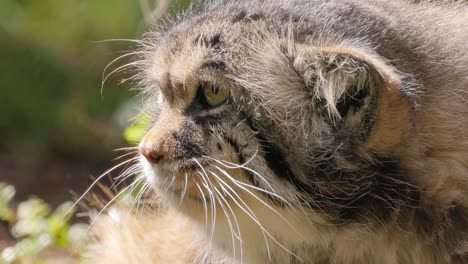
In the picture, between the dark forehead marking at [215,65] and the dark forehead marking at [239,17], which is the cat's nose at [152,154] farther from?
the dark forehead marking at [239,17]

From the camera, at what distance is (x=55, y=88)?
199 inches

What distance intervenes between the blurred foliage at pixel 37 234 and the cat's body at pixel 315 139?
91 centimetres

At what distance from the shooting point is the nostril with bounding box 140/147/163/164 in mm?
1960

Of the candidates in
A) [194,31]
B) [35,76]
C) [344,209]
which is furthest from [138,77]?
[35,76]

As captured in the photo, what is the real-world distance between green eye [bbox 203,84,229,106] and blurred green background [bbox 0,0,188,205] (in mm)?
2772

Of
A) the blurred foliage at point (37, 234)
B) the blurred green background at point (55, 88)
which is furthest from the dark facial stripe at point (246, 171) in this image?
the blurred green background at point (55, 88)

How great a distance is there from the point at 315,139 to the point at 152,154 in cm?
41

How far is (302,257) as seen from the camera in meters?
2.08

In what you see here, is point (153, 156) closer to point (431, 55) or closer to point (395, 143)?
point (395, 143)

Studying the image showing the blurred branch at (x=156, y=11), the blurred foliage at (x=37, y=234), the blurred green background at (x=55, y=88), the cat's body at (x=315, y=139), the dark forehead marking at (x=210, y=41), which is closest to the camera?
the cat's body at (x=315, y=139)

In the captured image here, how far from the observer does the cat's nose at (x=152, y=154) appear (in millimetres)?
1959

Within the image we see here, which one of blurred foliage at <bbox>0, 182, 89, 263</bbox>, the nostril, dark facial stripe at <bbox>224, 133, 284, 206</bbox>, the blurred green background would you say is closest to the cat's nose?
the nostril

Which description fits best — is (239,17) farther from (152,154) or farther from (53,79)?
(53,79)

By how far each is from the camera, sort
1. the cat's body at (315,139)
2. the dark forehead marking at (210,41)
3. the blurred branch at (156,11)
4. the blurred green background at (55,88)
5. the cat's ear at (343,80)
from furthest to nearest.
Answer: the blurred green background at (55,88)
the blurred branch at (156,11)
the dark forehead marking at (210,41)
the cat's body at (315,139)
the cat's ear at (343,80)
